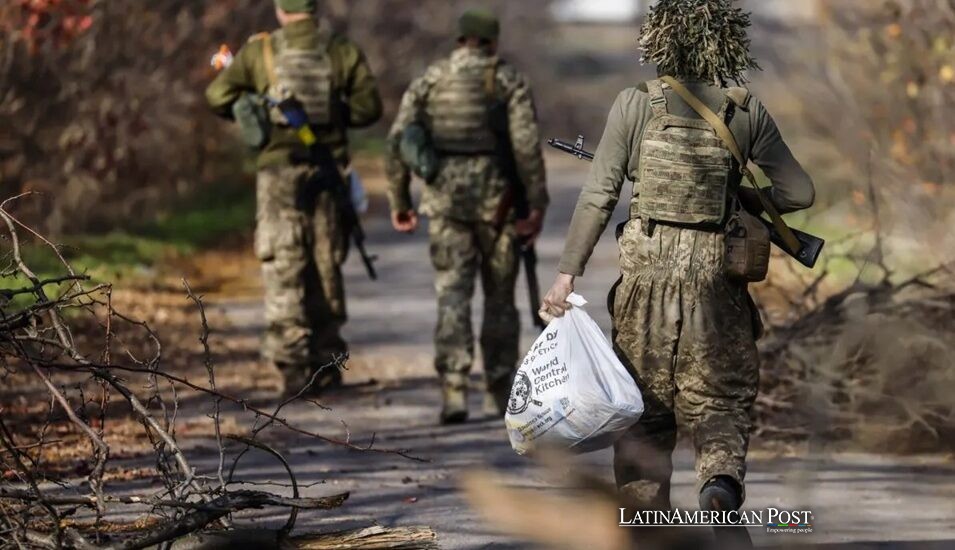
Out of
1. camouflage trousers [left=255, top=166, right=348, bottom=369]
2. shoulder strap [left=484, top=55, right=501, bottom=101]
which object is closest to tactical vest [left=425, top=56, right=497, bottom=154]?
shoulder strap [left=484, top=55, right=501, bottom=101]

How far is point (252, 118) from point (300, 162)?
1.21 feet

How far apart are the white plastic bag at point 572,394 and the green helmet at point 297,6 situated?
184 inches

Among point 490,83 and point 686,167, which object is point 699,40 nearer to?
point 686,167

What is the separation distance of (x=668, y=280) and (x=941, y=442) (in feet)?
9.67

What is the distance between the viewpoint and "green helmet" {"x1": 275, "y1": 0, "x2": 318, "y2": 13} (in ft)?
35.9

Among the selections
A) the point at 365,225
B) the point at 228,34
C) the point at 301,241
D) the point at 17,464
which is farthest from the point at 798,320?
the point at 365,225

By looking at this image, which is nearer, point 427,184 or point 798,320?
point 798,320

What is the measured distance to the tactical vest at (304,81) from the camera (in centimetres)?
1086

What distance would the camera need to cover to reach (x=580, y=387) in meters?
6.46

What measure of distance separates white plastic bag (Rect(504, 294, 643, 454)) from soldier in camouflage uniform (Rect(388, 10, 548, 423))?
362 cm

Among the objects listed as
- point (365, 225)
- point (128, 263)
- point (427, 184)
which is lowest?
point (365, 225)

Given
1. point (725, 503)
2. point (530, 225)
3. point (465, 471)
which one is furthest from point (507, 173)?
point (725, 503)

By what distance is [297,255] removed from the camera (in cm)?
1104

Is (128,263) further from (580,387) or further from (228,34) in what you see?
(580,387)
